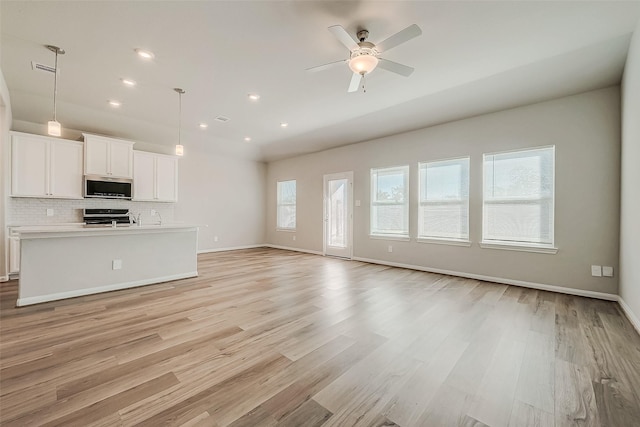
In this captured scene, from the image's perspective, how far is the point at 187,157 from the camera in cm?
694

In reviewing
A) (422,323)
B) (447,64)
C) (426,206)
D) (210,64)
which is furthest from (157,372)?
(426,206)

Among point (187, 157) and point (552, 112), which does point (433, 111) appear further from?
point (187, 157)

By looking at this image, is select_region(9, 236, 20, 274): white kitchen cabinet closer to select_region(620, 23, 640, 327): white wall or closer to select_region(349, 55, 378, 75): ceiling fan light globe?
select_region(349, 55, 378, 75): ceiling fan light globe

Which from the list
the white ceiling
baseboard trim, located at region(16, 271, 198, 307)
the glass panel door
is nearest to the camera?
the white ceiling

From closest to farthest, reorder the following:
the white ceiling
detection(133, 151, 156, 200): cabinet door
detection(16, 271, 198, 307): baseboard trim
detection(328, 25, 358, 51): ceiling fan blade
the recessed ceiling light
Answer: detection(328, 25, 358, 51): ceiling fan blade
the white ceiling
the recessed ceiling light
detection(16, 271, 198, 307): baseboard trim
detection(133, 151, 156, 200): cabinet door

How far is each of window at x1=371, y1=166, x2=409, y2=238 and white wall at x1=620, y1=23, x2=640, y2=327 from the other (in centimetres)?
293

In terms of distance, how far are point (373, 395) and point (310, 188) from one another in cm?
612

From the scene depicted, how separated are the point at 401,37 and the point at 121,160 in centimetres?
580

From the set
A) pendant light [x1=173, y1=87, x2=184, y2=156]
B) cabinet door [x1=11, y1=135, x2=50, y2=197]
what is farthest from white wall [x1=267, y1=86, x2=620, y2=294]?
cabinet door [x1=11, y1=135, x2=50, y2=197]

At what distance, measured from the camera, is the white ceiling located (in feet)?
7.74

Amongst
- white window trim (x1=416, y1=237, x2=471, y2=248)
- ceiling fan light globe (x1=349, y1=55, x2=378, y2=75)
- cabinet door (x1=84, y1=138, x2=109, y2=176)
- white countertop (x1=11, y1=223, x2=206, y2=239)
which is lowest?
white window trim (x1=416, y1=237, x2=471, y2=248)

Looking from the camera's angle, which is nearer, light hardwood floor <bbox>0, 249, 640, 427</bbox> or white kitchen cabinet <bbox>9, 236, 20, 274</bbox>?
light hardwood floor <bbox>0, 249, 640, 427</bbox>

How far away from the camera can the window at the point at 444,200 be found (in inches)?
187

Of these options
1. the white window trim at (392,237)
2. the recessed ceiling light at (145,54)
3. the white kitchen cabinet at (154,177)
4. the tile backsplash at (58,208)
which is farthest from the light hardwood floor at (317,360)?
the recessed ceiling light at (145,54)
